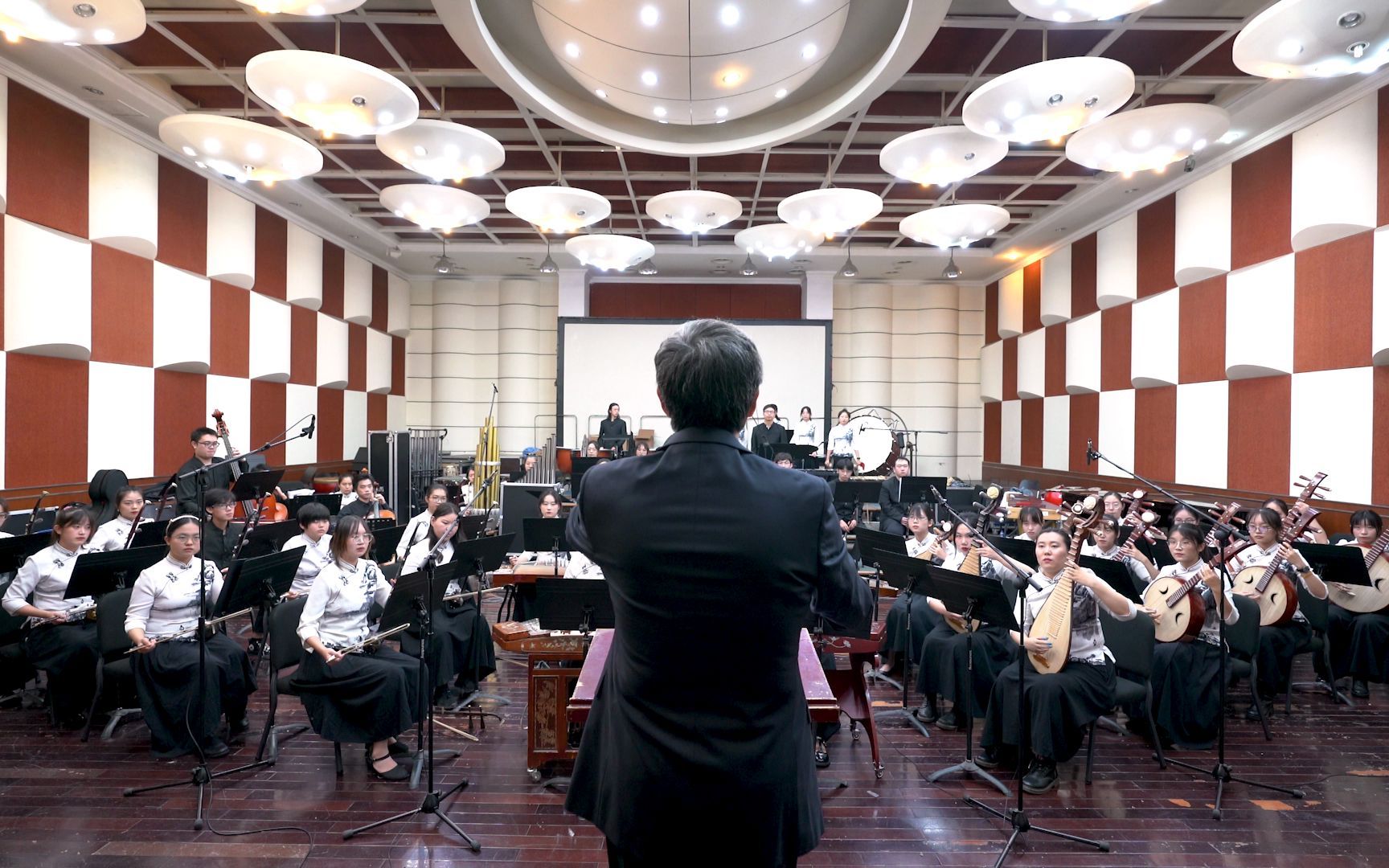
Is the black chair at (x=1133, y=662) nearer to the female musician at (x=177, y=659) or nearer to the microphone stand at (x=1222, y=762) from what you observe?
the microphone stand at (x=1222, y=762)

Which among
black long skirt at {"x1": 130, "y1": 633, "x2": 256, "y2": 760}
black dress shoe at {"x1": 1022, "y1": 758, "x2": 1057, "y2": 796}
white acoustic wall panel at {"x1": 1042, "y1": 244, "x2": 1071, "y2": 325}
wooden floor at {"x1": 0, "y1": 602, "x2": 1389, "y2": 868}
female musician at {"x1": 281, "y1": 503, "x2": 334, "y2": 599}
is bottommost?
wooden floor at {"x1": 0, "y1": 602, "x2": 1389, "y2": 868}

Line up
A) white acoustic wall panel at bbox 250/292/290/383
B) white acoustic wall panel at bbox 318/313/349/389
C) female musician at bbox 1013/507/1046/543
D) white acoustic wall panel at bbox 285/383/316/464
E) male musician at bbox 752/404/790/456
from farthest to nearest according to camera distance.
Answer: white acoustic wall panel at bbox 318/313/349/389 < white acoustic wall panel at bbox 285/383/316/464 < male musician at bbox 752/404/790/456 < white acoustic wall panel at bbox 250/292/290/383 < female musician at bbox 1013/507/1046/543

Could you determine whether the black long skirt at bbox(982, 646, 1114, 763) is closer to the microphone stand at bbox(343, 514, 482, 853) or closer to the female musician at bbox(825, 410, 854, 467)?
the microphone stand at bbox(343, 514, 482, 853)

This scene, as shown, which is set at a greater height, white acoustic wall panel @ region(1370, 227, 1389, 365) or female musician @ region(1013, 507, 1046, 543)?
white acoustic wall panel @ region(1370, 227, 1389, 365)

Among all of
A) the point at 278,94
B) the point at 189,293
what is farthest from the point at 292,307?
the point at 278,94

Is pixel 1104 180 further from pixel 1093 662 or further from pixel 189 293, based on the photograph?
pixel 189 293

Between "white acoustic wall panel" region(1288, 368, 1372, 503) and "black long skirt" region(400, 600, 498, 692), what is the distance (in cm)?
705

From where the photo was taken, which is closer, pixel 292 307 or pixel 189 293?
pixel 189 293

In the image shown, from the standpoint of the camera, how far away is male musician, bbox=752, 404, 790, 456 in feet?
36.0

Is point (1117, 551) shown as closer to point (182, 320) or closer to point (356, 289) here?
point (182, 320)

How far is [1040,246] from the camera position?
12781 millimetres

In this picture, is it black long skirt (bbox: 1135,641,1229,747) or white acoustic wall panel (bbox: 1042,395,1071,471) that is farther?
white acoustic wall panel (bbox: 1042,395,1071,471)

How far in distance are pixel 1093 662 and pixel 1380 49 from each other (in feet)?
14.7

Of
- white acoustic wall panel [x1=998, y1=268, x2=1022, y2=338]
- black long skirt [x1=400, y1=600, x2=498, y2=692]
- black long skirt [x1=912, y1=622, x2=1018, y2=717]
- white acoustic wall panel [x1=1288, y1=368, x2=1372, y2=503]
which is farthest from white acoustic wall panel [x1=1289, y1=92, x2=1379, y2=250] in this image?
black long skirt [x1=400, y1=600, x2=498, y2=692]
